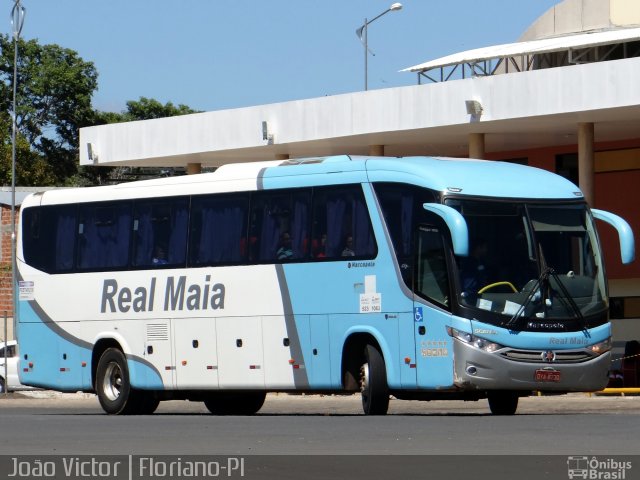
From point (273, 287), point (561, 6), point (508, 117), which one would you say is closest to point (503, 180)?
point (273, 287)

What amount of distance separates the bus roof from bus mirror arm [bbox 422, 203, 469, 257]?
55 cm

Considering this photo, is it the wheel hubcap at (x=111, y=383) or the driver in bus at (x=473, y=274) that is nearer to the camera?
the driver in bus at (x=473, y=274)

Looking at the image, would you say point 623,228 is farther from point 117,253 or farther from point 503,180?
point 117,253

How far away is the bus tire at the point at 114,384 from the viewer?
25000mm

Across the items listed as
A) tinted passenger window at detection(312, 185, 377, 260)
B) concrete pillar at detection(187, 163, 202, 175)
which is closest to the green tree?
concrete pillar at detection(187, 163, 202, 175)

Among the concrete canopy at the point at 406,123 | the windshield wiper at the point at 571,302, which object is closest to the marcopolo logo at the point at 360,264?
the windshield wiper at the point at 571,302

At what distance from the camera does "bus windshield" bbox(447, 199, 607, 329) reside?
68.1ft

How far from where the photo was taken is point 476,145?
37.2m

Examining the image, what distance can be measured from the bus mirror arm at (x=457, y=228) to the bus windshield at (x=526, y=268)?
16.9 inches

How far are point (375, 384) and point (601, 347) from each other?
2.93 meters

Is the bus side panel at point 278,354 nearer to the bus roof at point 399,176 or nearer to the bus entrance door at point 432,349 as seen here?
the bus roof at point 399,176

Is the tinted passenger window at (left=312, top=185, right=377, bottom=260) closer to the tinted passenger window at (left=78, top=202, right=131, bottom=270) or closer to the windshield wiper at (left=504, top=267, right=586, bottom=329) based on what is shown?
the windshield wiper at (left=504, top=267, right=586, bottom=329)
